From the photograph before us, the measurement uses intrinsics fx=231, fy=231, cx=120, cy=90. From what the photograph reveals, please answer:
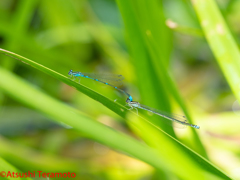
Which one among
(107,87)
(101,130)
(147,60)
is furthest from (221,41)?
(107,87)

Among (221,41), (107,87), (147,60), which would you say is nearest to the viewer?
(221,41)

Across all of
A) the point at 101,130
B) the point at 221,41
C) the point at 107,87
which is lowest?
the point at 101,130

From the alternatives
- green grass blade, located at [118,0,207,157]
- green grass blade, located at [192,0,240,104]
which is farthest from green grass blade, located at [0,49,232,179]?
green grass blade, located at [118,0,207,157]

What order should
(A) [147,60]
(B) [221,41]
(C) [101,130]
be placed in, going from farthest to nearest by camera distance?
(A) [147,60], (B) [221,41], (C) [101,130]

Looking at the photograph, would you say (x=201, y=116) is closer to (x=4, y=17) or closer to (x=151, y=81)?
(x=151, y=81)

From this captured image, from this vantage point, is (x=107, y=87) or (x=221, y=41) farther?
(x=107, y=87)

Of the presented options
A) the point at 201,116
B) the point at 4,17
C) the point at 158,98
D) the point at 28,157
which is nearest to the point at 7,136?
the point at 28,157

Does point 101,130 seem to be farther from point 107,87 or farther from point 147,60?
point 107,87

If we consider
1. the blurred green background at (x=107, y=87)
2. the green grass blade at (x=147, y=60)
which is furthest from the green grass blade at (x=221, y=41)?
the green grass blade at (x=147, y=60)
